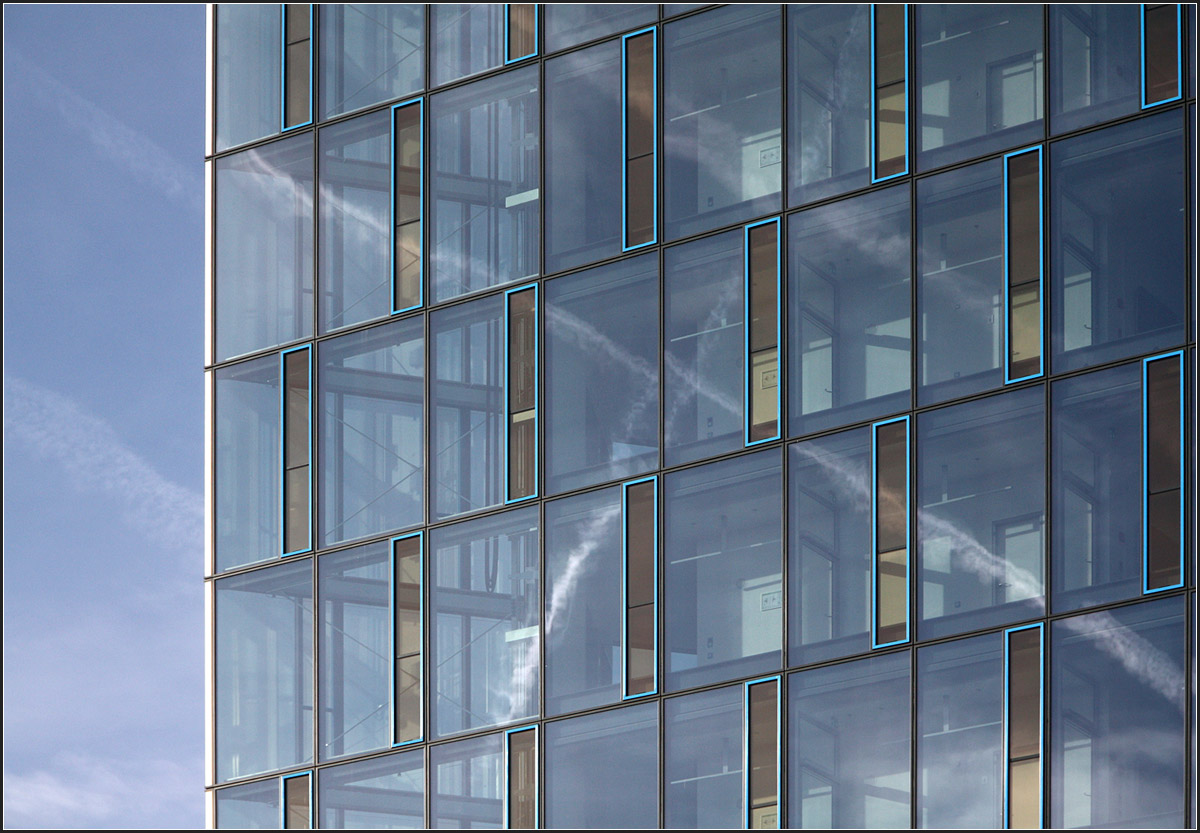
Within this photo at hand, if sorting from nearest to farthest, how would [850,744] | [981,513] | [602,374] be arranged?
[981,513]
[850,744]
[602,374]

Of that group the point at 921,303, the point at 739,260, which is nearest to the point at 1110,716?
the point at 921,303

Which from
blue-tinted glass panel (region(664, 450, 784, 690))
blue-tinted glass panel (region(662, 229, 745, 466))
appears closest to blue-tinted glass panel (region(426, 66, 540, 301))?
blue-tinted glass panel (region(662, 229, 745, 466))

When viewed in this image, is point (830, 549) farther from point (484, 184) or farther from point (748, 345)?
point (484, 184)

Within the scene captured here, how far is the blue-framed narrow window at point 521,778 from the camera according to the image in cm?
2997

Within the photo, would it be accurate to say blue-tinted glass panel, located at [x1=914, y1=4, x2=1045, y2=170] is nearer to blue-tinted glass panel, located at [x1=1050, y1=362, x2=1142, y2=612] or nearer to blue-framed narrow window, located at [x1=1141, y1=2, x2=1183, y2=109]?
blue-framed narrow window, located at [x1=1141, y1=2, x2=1183, y2=109]

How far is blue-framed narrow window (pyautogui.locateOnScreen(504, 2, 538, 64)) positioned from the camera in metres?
31.7

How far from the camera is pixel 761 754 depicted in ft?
91.2

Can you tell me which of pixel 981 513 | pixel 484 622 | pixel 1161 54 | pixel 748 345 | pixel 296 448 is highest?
pixel 1161 54

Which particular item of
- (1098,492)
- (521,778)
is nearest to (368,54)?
(521,778)

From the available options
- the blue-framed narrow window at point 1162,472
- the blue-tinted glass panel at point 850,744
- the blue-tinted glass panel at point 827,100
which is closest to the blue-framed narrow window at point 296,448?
the blue-tinted glass panel at point 827,100

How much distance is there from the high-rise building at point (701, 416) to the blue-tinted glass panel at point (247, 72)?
9 centimetres

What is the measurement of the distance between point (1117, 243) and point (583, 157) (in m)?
8.73

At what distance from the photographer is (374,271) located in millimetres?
33219

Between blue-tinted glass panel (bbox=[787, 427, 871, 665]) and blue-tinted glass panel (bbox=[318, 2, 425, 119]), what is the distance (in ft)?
32.7
